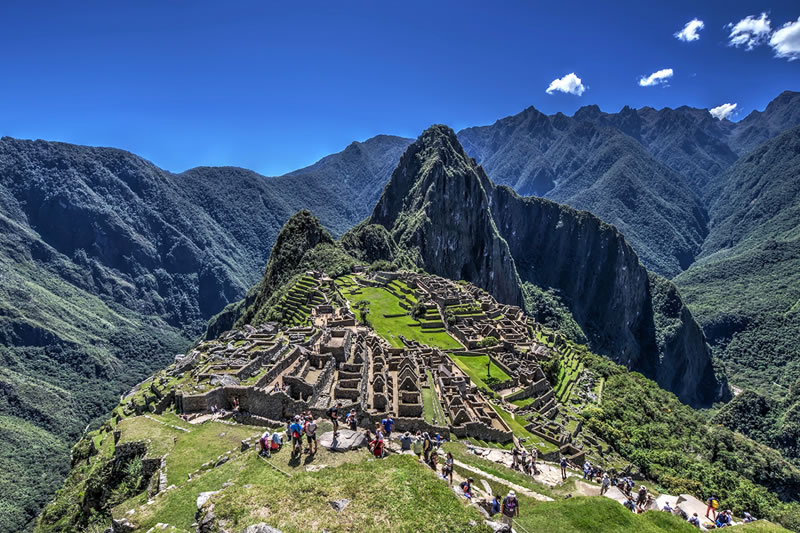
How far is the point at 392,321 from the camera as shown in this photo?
78.7m

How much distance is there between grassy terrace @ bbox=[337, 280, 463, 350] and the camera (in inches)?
2751

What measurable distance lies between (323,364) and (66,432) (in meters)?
136

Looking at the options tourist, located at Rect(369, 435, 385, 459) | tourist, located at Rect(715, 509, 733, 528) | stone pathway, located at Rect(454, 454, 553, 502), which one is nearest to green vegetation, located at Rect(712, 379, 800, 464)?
tourist, located at Rect(715, 509, 733, 528)

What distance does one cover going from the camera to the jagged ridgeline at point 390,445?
56.3 feet

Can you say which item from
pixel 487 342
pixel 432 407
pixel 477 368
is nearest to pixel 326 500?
pixel 432 407

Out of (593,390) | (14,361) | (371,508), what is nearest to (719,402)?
(593,390)

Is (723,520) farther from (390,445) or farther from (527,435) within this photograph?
(527,435)

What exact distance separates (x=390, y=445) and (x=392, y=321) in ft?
181

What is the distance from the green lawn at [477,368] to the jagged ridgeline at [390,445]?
512mm

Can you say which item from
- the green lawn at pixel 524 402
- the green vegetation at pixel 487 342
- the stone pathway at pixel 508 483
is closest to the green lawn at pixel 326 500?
the stone pathway at pixel 508 483

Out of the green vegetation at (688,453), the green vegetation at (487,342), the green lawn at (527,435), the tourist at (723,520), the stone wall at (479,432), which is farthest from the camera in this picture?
the green vegetation at (487,342)

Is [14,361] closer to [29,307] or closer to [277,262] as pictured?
[29,307]

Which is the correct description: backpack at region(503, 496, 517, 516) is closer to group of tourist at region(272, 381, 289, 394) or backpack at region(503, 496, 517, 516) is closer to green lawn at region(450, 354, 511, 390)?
group of tourist at region(272, 381, 289, 394)

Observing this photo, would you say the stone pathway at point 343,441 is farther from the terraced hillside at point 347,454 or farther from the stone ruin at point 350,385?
the stone ruin at point 350,385
